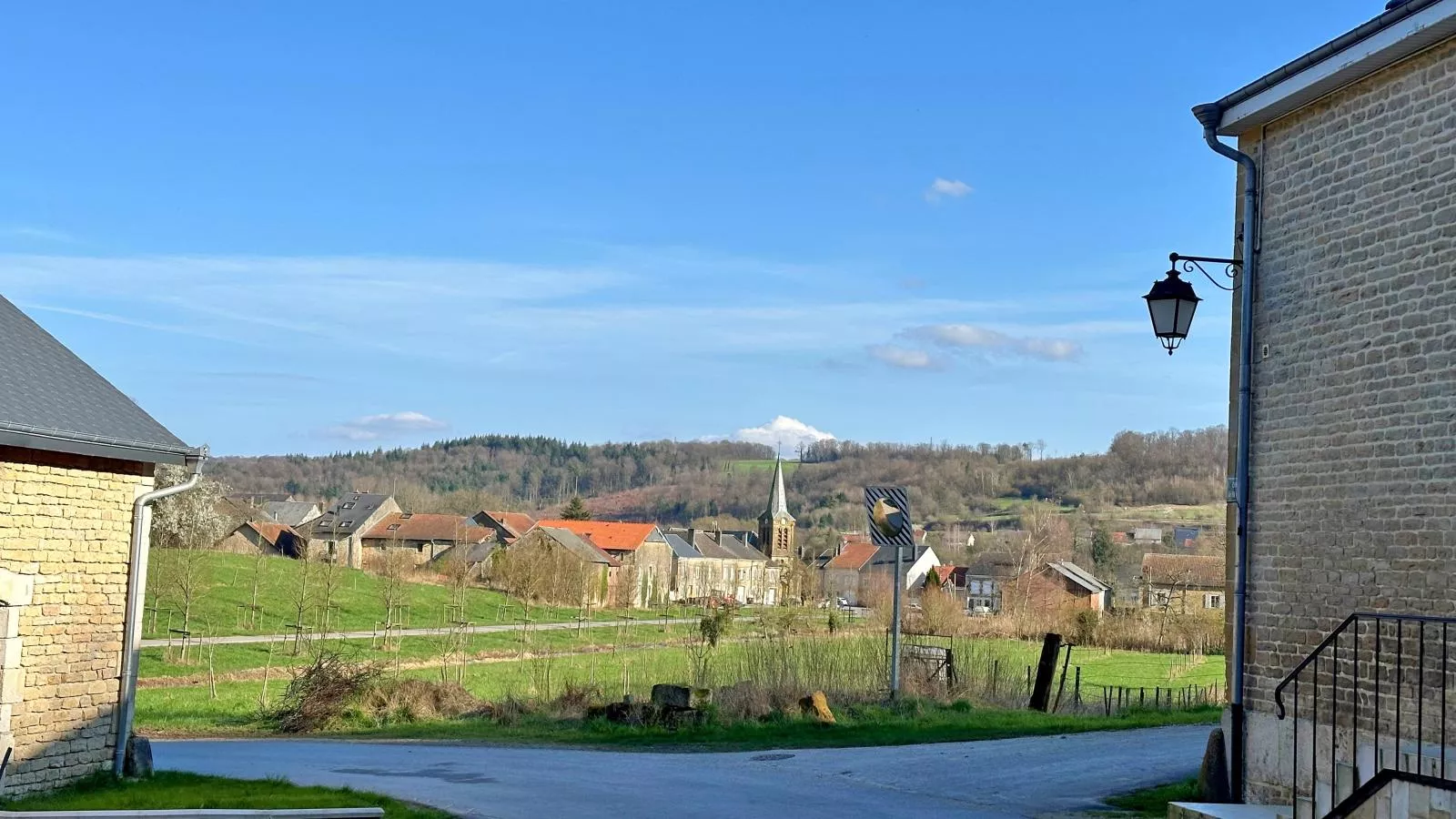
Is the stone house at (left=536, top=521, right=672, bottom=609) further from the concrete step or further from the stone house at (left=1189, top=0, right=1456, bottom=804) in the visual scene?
the concrete step

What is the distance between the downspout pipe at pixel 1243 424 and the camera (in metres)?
11.2

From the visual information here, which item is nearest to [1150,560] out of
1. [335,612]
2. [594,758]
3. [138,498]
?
[335,612]

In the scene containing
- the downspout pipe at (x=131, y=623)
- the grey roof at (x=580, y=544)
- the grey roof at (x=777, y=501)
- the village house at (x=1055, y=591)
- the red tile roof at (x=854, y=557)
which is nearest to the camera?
the downspout pipe at (x=131, y=623)

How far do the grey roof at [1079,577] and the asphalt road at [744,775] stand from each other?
176ft

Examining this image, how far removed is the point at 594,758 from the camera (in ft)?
50.7

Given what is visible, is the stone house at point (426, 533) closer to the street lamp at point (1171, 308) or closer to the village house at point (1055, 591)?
the village house at point (1055, 591)

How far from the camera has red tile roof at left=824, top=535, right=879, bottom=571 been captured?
99562mm

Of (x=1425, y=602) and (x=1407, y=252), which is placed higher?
(x=1407, y=252)

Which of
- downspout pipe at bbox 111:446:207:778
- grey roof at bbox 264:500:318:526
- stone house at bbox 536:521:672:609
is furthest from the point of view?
grey roof at bbox 264:500:318:526

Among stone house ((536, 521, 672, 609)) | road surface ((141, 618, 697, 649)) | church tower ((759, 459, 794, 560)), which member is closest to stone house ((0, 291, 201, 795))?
road surface ((141, 618, 697, 649))

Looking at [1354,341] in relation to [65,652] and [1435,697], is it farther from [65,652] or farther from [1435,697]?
[65,652]

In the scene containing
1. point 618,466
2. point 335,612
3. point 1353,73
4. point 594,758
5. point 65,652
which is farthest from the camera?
point 618,466

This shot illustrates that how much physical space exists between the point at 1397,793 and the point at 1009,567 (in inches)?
2747

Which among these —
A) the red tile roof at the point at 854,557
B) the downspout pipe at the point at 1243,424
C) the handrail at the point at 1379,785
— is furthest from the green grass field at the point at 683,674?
the red tile roof at the point at 854,557
